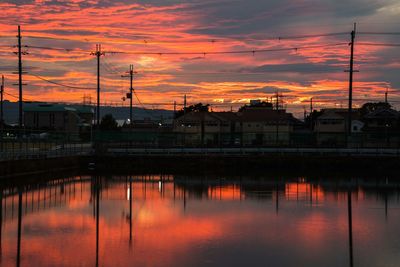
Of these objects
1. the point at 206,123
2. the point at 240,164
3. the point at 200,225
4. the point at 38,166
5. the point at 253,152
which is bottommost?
the point at 200,225

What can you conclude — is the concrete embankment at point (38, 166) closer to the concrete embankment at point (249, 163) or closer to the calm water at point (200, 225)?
the concrete embankment at point (249, 163)

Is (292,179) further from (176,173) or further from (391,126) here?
(391,126)

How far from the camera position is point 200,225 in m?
22.0

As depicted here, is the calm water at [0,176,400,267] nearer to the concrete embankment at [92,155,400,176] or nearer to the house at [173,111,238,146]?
the concrete embankment at [92,155,400,176]

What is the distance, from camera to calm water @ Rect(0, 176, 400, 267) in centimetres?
1641

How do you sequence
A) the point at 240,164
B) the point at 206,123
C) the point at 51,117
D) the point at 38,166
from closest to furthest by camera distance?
the point at 38,166 < the point at 240,164 < the point at 206,123 < the point at 51,117

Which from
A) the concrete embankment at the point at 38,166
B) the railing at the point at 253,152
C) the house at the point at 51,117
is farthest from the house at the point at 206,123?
the concrete embankment at the point at 38,166

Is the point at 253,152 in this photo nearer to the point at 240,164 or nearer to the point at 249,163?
the point at 249,163

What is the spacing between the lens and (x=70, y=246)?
17.7 meters

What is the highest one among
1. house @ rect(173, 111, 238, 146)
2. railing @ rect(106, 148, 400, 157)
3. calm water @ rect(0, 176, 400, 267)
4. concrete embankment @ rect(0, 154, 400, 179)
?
house @ rect(173, 111, 238, 146)

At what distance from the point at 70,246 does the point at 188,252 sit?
3.45 m

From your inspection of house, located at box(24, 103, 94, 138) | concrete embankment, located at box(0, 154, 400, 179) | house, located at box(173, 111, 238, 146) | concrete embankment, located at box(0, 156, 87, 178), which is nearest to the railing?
concrete embankment, located at box(0, 154, 400, 179)

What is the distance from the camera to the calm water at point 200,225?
1641 centimetres

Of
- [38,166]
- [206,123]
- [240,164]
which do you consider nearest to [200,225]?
[38,166]
